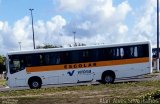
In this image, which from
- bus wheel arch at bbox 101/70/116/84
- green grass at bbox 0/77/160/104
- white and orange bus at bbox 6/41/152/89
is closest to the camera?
green grass at bbox 0/77/160/104

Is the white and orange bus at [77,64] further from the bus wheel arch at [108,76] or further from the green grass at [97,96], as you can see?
the green grass at [97,96]

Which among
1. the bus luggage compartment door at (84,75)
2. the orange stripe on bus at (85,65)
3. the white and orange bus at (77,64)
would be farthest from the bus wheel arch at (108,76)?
the bus luggage compartment door at (84,75)

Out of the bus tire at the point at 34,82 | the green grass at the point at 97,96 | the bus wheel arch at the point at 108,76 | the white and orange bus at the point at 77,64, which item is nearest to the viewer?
the green grass at the point at 97,96

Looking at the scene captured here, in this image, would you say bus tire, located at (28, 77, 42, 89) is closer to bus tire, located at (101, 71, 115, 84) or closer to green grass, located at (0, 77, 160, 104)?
bus tire, located at (101, 71, 115, 84)

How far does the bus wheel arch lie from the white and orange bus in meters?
0.12

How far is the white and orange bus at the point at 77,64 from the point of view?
1146 inches

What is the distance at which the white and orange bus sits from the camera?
2911 cm

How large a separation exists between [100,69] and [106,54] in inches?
44.0

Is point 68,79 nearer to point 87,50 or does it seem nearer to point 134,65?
point 87,50

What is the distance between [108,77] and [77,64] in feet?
7.76

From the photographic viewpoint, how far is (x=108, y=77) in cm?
2972

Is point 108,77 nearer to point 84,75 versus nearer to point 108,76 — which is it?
point 108,76

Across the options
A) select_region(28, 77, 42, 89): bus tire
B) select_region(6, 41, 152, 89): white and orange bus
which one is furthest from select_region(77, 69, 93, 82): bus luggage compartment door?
select_region(28, 77, 42, 89): bus tire

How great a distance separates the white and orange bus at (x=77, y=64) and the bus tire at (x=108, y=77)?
0.44ft
